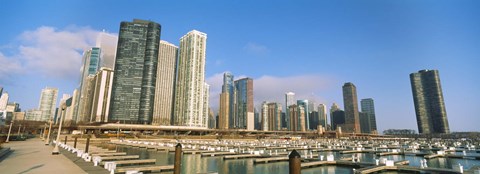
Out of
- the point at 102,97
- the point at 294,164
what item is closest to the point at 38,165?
the point at 294,164

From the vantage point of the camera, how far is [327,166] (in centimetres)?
2867

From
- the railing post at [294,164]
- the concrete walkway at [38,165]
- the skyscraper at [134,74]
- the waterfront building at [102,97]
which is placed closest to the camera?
the railing post at [294,164]

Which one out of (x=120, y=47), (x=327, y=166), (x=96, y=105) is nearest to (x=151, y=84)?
(x=120, y=47)

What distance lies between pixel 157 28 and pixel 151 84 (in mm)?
42193

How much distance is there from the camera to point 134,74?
17762cm

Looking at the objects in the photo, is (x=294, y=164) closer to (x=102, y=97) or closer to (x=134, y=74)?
(x=134, y=74)

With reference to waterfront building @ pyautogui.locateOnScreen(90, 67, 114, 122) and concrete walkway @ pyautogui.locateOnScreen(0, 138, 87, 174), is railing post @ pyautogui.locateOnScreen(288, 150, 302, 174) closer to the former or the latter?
concrete walkway @ pyautogui.locateOnScreen(0, 138, 87, 174)

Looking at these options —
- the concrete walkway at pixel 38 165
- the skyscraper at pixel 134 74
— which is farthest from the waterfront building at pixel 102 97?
the concrete walkway at pixel 38 165

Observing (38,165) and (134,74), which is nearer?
(38,165)

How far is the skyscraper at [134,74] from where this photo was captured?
174m

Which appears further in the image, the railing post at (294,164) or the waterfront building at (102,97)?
the waterfront building at (102,97)

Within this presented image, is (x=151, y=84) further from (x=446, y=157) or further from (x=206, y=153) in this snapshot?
(x=446, y=157)

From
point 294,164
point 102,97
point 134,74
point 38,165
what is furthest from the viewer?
point 102,97

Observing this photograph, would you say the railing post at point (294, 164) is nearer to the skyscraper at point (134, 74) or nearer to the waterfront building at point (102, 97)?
the skyscraper at point (134, 74)
